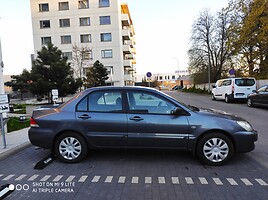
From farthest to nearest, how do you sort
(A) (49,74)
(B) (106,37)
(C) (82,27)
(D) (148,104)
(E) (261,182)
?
(B) (106,37) < (C) (82,27) < (A) (49,74) < (D) (148,104) < (E) (261,182)

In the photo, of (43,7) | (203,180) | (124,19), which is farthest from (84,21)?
(203,180)

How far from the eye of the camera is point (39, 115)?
497 centimetres

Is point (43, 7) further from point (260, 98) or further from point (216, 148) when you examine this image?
point (216, 148)

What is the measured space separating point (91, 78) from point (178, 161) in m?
25.4

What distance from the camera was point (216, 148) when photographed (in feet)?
14.7

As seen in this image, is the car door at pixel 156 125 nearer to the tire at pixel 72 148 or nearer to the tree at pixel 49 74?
the tire at pixel 72 148

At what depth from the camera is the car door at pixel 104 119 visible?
4664mm

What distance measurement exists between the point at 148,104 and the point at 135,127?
1.85 feet

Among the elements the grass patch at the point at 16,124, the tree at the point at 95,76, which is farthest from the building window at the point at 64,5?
the grass patch at the point at 16,124

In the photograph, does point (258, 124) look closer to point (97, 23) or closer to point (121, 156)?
point (121, 156)

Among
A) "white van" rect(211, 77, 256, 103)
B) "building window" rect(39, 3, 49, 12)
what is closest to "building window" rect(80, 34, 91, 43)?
"building window" rect(39, 3, 49, 12)

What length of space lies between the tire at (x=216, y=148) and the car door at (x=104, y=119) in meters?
1.67

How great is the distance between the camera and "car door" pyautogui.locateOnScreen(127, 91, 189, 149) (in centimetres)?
452

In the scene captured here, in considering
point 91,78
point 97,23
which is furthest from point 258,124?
point 97,23
